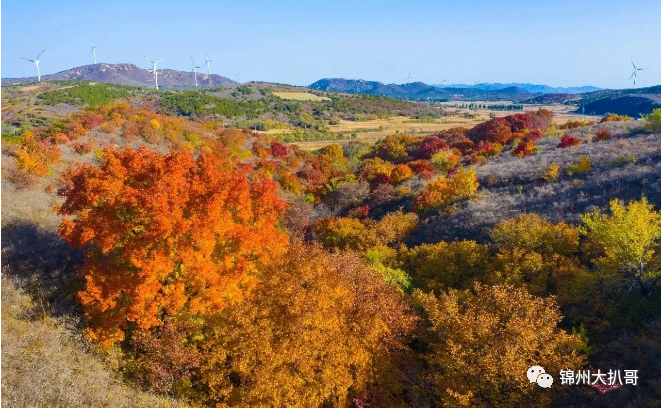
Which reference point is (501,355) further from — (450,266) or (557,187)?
(557,187)

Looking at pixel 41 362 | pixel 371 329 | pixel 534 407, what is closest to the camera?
pixel 41 362

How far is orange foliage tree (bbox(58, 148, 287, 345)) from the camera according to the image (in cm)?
2272

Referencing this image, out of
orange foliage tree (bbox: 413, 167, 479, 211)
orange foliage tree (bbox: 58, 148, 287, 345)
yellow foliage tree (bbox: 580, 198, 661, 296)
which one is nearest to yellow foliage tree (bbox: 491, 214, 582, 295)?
yellow foliage tree (bbox: 580, 198, 661, 296)

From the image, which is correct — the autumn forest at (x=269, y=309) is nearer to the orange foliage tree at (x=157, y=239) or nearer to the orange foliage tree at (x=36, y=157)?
the orange foliage tree at (x=157, y=239)

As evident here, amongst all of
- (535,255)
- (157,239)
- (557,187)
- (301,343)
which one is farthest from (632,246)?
(157,239)

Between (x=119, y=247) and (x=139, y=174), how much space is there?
4459 mm

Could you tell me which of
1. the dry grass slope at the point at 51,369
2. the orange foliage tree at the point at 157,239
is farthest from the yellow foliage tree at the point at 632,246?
the dry grass slope at the point at 51,369

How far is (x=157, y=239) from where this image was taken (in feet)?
74.8

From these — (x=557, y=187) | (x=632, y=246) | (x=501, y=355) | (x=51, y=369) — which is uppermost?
(x=632, y=246)

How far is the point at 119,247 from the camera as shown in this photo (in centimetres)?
2458

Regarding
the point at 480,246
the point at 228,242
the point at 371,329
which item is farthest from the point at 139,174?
the point at 480,246

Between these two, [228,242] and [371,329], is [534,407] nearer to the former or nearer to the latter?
[371,329]

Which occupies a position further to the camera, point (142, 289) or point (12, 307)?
point (12, 307)

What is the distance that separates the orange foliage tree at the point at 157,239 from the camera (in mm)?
22719
